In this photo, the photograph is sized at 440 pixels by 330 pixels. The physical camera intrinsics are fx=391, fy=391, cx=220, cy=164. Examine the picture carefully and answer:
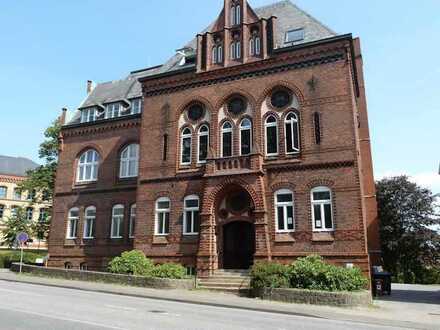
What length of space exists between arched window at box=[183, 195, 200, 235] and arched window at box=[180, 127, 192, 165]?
230 cm

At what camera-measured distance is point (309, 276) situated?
1617 cm

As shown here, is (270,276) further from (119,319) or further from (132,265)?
(119,319)

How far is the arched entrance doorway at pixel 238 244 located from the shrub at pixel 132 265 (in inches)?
163

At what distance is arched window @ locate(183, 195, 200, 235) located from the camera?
21828mm

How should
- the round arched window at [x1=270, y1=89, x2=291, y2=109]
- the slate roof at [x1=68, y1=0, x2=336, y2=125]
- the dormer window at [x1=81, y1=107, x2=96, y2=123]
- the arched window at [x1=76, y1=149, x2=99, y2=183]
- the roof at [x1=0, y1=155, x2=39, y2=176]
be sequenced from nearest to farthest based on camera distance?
the round arched window at [x1=270, y1=89, x2=291, y2=109] < the slate roof at [x1=68, y1=0, x2=336, y2=125] < the arched window at [x1=76, y1=149, x2=99, y2=183] < the dormer window at [x1=81, y1=107, x2=96, y2=123] < the roof at [x1=0, y1=155, x2=39, y2=176]

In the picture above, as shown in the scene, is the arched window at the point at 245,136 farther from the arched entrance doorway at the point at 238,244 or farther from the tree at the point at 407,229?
the tree at the point at 407,229

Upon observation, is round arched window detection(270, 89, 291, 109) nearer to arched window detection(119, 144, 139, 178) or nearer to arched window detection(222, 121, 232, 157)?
arched window detection(222, 121, 232, 157)

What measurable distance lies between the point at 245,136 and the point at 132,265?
9.27 meters

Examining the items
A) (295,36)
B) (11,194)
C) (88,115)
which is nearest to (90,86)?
(88,115)

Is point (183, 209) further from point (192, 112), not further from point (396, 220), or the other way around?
point (396, 220)

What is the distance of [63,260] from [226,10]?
20.7 m

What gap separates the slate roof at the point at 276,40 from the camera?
22344 millimetres

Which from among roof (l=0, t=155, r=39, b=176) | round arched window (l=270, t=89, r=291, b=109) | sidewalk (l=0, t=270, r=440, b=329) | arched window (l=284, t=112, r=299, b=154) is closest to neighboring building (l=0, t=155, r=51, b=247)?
roof (l=0, t=155, r=39, b=176)

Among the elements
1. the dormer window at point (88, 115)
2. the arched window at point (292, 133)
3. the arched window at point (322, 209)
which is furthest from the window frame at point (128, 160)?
the arched window at point (322, 209)
